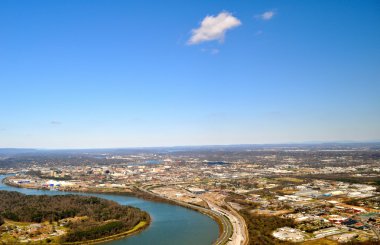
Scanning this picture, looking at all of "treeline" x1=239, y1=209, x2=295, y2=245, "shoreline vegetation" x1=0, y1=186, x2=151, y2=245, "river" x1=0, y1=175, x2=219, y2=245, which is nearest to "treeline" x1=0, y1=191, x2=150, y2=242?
"shoreline vegetation" x1=0, y1=186, x2=151, y2=245

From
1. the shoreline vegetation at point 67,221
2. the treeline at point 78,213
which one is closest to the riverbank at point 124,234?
the shoreline vegetation at point 67,221

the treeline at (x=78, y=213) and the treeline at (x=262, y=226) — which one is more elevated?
the treeline at (x=78, y=213)

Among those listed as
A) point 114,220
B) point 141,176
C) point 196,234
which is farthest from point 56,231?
point 141,176

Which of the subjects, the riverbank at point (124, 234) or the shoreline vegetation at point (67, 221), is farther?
the shoreline vegetation at point (67, 221)

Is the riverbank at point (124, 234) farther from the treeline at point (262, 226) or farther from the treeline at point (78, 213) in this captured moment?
the treeline at point (262, 226)

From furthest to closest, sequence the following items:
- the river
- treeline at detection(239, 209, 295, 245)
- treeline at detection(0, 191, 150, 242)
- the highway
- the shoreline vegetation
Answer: treeline at detection(0, 191, 150, 242) < the shoreline vegetation < the river < the highway < treeline at detection(239, 209, 295, 245)

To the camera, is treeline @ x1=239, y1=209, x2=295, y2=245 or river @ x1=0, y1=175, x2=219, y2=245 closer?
treeline @ x1=239, y1=209, x2=295, y2=245

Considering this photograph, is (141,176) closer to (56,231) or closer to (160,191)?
(160,191)

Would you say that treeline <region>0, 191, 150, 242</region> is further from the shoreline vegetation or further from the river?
the river
